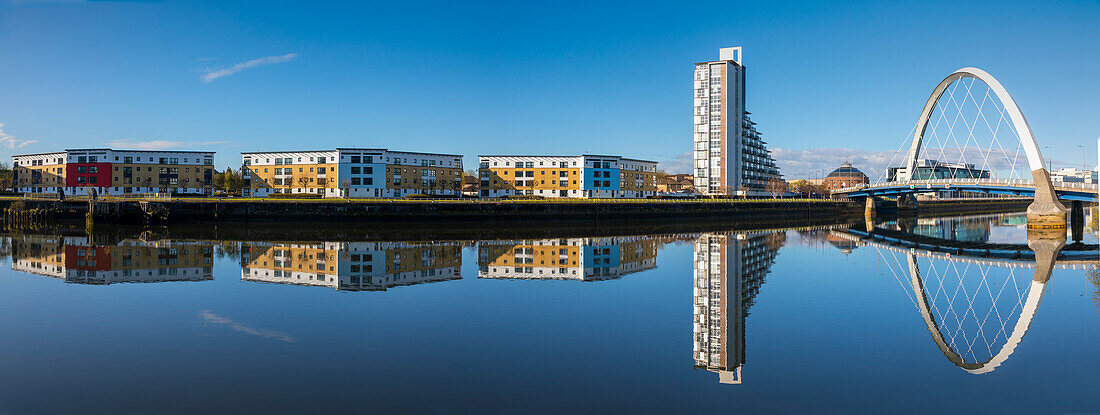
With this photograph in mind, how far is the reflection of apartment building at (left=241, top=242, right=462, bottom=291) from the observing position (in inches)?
871

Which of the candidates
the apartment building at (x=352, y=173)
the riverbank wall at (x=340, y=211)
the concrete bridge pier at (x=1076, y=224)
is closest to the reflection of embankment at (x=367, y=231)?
the riverbank wall at (x=340, y=211)

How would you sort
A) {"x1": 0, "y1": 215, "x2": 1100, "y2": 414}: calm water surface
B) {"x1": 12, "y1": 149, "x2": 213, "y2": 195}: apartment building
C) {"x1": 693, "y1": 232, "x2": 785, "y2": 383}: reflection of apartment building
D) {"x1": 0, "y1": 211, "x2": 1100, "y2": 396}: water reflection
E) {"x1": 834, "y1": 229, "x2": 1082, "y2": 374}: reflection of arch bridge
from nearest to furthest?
{"x1": 0, "y1": 215, "x2": 1100, "y2": 414}: calm water surface
{"x1": 693, "y1": 232, "x2": 785, "y2": 383}: reflection of apartment building
{"x1": 834, "y1": 229, "x2": 1082, "y2": 374}: reflection of arch bridge
{"x1": 0, "y1": 211, "x2": 1100, "y2": 396}: water reflection
{"x1": 12, "y1": 149, "x2": 213, "y2": 195}: apartment building

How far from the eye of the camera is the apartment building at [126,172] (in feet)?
285

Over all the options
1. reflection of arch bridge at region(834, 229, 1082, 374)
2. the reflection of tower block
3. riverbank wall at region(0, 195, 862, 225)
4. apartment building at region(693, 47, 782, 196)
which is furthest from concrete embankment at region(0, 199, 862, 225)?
apartment building at region(693, 47, 782, 196)

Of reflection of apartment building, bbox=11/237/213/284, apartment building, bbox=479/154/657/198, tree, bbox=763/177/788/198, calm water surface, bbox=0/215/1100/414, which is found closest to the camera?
calm water surface, bbox=0/215/1100/414

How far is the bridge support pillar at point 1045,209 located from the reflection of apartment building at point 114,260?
6121cm

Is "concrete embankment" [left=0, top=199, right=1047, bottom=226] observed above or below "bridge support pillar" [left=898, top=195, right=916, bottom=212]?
below

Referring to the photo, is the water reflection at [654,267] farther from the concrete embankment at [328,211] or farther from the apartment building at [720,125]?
the apartment building at [720,125]

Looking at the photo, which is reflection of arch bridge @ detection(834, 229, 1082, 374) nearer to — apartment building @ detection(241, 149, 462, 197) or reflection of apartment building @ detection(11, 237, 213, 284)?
reflection of apartment building @ detection(11, 237, 213, 284)

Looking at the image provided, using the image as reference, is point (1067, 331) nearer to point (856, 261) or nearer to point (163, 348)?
point (856, 261)

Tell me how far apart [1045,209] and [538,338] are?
5842 cm

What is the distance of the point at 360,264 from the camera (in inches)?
1059

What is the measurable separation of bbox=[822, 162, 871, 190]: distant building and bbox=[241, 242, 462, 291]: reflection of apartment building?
16368 centimetres

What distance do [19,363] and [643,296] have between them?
14141mm
